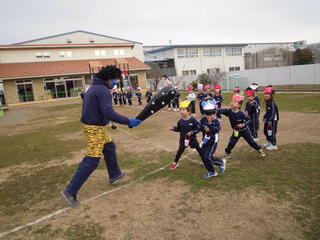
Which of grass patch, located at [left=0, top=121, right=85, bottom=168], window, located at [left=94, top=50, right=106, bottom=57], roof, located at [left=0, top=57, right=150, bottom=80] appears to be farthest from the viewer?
window, located at [left=94, top=50, right=106, bottom=57]

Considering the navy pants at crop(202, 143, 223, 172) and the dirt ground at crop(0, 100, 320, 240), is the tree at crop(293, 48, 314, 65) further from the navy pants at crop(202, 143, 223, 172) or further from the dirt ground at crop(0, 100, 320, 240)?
the dirt ground at crop(0, 100, 320, 240)

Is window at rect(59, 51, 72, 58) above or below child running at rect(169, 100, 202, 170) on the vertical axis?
above

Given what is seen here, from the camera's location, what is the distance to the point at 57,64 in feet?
117

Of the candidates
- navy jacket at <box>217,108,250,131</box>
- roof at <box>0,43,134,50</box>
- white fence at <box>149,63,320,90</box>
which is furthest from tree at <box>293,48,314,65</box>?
navy jacket at <box>217,108,250,131</box>

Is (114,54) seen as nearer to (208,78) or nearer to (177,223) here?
(208,78)

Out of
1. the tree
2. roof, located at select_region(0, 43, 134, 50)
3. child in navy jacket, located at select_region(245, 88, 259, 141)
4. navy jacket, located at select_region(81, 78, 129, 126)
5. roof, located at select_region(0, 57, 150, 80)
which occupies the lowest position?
child in navy jacket, located at select_region(245, 88, 259, 141)

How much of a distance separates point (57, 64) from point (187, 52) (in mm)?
22968

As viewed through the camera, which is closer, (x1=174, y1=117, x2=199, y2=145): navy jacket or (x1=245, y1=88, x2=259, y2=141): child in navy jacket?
(x1=174, y1=117, x2=199, y2=145): navy jacket

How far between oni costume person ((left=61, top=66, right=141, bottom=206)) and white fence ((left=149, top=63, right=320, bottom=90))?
2614cm

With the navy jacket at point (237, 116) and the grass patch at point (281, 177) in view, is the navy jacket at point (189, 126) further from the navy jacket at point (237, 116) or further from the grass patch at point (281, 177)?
the grass patch at point (281, 177)

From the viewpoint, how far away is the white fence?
985 inches

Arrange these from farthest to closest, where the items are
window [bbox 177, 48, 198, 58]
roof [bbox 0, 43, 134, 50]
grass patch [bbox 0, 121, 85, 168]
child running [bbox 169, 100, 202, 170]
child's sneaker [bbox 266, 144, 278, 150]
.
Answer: window [bbox 177, 48, 198, 58], roof [bbox 0, 43, 134, 50], grass patch [bbox 0, 121, 85, 168], child's sneaker [bbox 266, 144, 278, 150], child running [bbox 169, 100, 202, 170]

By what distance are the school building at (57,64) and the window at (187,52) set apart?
979cm

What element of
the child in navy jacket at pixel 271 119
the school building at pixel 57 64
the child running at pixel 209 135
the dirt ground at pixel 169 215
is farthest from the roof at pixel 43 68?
the dirt ground at pixel 169 215
